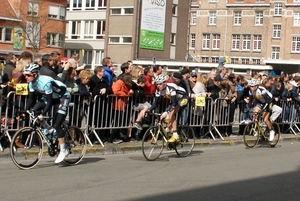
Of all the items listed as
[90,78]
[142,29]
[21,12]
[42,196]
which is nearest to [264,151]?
[90,78]

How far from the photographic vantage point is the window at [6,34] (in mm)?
61603

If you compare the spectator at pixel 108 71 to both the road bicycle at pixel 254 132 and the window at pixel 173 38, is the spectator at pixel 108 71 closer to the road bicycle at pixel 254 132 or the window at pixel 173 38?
the road bicycle at pixel 254 132

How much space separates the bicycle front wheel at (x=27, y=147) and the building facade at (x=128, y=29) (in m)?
60.4

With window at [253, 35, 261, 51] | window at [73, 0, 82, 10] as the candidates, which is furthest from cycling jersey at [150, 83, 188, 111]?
window at [253, 35, 261, 51]

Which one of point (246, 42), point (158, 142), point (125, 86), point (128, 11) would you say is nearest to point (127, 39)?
point (128, 11)

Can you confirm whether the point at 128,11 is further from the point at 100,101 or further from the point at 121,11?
the point at 100,101

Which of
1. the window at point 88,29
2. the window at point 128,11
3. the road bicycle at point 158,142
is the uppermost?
the window at point 128,11

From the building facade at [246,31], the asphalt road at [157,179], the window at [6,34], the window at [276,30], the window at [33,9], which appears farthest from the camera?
the window at [276,30]

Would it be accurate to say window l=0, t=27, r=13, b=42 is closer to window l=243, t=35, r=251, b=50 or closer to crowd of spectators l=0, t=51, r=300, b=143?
window l=243, t=35, r=251, b=50

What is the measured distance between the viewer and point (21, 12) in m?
62.5

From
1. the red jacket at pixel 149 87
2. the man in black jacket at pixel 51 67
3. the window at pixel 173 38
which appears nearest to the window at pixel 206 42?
the window at pixel 173 38

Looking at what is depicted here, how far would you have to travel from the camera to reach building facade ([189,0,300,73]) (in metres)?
87.9

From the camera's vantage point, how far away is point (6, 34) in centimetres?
6212

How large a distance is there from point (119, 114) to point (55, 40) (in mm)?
53914
